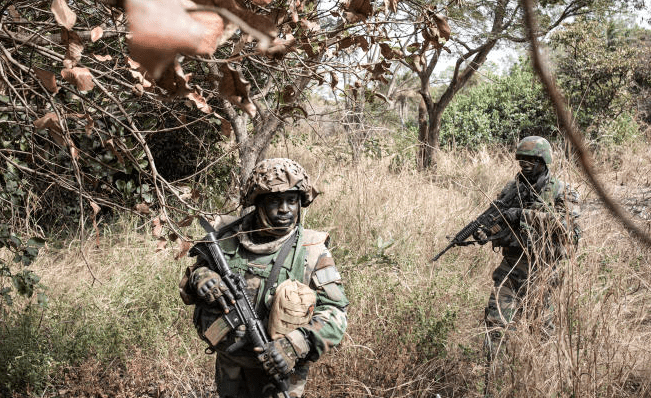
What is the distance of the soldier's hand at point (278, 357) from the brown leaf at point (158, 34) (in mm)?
1987

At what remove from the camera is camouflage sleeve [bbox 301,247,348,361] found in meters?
2.24

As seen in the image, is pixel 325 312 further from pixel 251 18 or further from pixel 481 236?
pixel 481 236

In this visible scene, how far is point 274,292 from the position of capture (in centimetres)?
236

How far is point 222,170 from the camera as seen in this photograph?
666 cm

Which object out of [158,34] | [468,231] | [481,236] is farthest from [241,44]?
[468,231]

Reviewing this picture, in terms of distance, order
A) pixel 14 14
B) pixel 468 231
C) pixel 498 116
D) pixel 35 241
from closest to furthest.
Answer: pixel 14 14 < pixel 35 241 < pixel 468 231 < pixel 498 116

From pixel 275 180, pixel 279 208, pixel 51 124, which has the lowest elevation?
pixel 279 208

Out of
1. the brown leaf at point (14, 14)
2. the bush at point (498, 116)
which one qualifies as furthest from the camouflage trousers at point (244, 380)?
the bush at point (498, 116)

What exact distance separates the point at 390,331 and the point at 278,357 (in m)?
1.52

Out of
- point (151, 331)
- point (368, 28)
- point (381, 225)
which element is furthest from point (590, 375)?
point (381, 225)

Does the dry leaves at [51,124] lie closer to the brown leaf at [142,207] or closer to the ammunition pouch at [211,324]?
the brown leaf at [142,207]

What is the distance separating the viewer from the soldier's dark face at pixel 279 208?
2.45 metres

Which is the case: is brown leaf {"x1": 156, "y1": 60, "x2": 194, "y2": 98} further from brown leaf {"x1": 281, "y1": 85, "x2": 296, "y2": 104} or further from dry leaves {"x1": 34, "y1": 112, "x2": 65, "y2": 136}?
brown leaf {"x1": 281, "y1": 85, "x2": 296, "y2": 104}

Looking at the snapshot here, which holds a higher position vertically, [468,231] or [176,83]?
[176,83]
